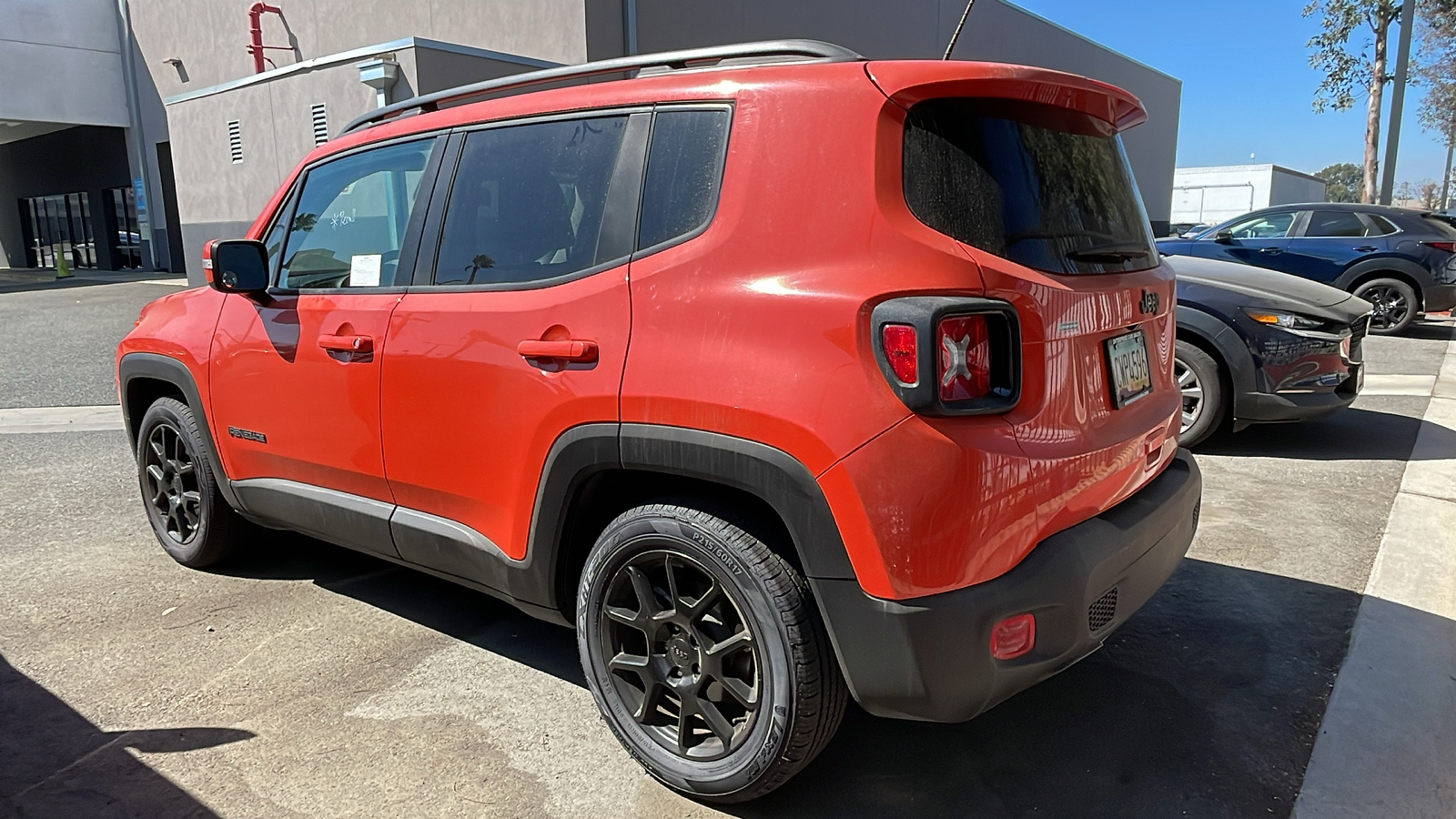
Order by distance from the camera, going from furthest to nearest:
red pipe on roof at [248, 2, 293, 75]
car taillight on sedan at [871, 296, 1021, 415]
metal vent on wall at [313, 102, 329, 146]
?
red pipe on roof at [248, 2, 293, 75]
metal vent on wall at [313, 102, 329, 146]
car taillight on sedan at [871, 296, 1021, 415]

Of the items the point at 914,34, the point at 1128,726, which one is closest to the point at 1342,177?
the point at 914,34

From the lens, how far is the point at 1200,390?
568 centimetres

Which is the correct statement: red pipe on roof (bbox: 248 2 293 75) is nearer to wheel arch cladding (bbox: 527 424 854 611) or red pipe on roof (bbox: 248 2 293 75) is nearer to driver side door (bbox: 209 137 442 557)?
driver side door (bbox: 209 137 442 557)

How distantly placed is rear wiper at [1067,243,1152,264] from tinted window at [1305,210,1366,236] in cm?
1036

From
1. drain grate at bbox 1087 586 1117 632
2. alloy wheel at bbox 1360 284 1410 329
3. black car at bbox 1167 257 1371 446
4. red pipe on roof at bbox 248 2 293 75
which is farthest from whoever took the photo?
red pipe on roof at bbox 248 2 293 75

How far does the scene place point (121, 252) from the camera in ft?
89.5

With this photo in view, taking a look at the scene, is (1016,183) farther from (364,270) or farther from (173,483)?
(173,483)

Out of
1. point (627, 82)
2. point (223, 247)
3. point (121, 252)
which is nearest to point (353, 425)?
point (223, 247)

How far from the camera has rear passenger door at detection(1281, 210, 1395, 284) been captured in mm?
A: 11031

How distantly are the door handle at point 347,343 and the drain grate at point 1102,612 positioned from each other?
7.42 ft

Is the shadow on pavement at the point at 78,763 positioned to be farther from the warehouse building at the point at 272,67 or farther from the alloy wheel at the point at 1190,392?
the warehouse building at the point at 272,67

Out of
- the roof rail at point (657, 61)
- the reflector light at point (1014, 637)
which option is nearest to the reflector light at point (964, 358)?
the reflector light at point (1014, 637)

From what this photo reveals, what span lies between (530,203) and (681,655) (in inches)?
54.0

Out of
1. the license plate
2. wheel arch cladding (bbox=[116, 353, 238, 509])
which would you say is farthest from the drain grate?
wheel arch cladding (bbox=[116, 353, 238, 509])
